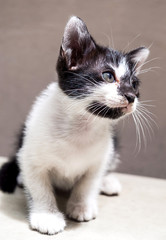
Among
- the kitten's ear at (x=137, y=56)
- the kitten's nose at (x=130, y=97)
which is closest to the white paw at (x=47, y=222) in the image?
the kitten's nose at (x=130, y=97)

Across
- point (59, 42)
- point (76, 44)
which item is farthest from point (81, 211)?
point (59, 42)

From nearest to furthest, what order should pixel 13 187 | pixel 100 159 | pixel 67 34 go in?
pixel 67 34, pixel 100 159, pixel 13 187

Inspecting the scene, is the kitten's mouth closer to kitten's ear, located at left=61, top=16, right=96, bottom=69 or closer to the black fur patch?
kitten's ear, located at left=61, top=16, right=96, bottom=69

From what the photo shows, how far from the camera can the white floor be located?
4.41ft

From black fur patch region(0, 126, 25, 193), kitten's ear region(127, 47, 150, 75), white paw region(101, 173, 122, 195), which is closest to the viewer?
kitten's ear region(127, 47, 150, 75)

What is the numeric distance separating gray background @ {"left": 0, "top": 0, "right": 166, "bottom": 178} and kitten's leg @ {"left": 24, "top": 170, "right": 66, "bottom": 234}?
87 cm

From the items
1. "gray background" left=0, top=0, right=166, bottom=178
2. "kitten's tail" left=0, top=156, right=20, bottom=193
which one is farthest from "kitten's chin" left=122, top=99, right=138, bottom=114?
"gray background" left=0, top=0, right=166, bottom=178

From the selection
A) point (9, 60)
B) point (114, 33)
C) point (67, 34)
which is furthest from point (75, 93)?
point (9, 60)

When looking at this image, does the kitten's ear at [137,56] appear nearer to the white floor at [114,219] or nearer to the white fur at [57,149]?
the white fur at [57,149]

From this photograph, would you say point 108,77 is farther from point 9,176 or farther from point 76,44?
point 9,176

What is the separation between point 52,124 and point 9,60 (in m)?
1.10

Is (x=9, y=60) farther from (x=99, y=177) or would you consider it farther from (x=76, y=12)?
(x=99, y=177)

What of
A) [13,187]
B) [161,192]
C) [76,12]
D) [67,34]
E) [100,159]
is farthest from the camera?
[76,12]

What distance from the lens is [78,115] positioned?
1.42 meters
